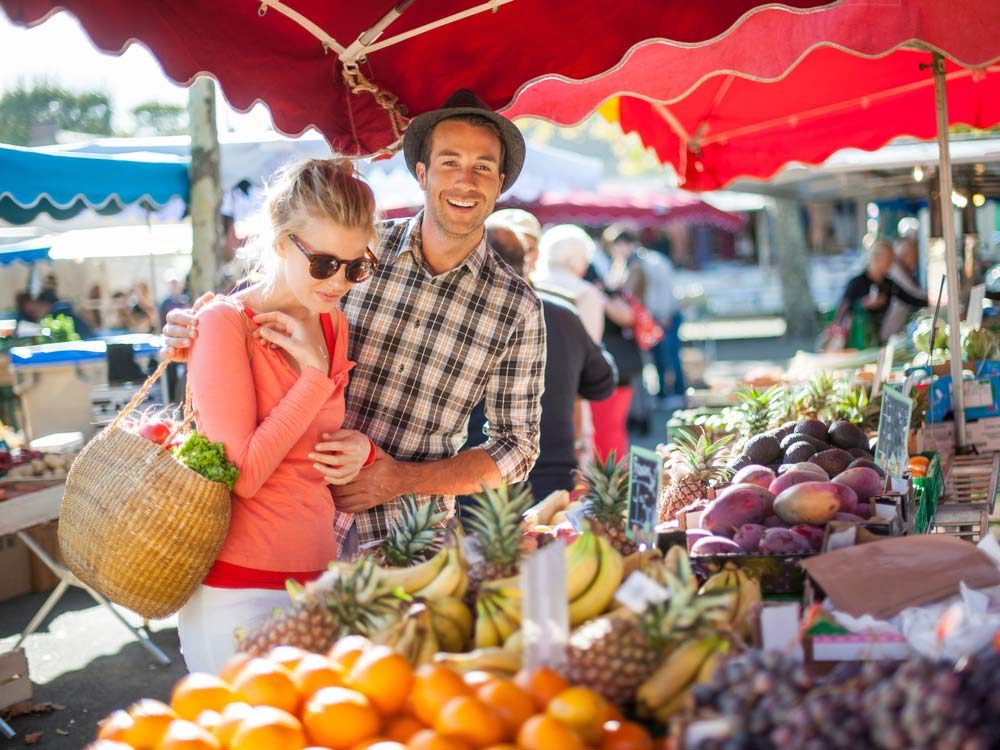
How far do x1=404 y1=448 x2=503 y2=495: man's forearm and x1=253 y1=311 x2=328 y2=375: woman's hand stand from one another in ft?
2.11

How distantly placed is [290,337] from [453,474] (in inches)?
32.7

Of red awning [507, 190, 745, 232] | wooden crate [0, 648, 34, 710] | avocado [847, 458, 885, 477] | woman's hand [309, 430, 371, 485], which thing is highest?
red awning [507, 190, 745, 232]

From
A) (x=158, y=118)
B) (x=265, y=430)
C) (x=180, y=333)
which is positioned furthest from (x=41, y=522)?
(x=158, y=118)

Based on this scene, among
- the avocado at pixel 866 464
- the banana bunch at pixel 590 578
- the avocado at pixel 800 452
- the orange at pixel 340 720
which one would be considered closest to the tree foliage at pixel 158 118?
the avocado at pixel 800 452

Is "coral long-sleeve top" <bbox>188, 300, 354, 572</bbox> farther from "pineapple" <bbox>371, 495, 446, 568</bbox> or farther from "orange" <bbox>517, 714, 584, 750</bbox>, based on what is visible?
"orange" <bbox>517, 714, 584, 750</bbox>

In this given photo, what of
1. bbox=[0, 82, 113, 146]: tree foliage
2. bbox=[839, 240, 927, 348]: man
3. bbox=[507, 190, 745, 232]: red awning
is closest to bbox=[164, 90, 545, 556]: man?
bbox=[839, 240, 927, 348]: man

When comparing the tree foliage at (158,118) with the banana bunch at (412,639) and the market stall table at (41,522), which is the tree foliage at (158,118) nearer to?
the market stall table at (41,522)

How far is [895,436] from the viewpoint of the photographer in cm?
337

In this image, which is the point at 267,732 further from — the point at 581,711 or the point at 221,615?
the point at 221,615

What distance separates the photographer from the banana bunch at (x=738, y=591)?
2133mm

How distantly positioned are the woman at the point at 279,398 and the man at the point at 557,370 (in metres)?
2.36

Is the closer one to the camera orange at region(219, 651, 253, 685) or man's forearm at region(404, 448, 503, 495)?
orange at region(219, 651, 253, 685)

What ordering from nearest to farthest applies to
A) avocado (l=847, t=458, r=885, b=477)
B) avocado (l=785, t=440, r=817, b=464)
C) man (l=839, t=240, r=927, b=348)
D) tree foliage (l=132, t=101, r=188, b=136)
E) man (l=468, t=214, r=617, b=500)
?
avocado (l=847, t=458, r=885, b=477)
avocado (l=785, t=440, r=817, b=464)
man (l=468, t=214, r=617, b=500)
man (l=839, t=240, r=927, b=348)
tree foliage (l=132, t=101, r=188, b=136)

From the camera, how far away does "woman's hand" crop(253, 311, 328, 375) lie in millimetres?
2506
